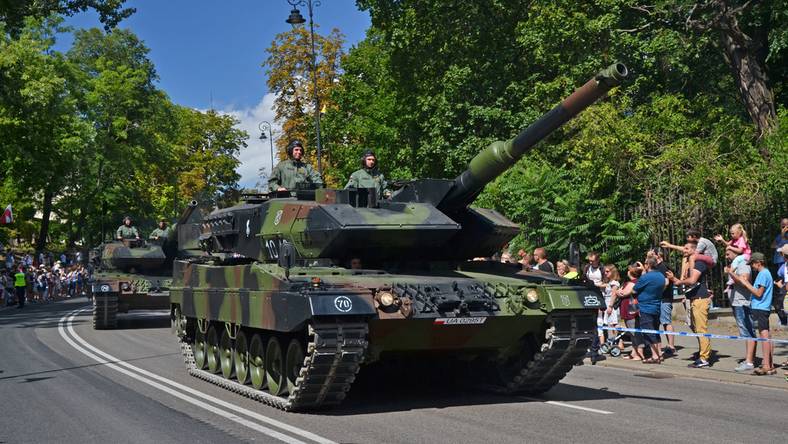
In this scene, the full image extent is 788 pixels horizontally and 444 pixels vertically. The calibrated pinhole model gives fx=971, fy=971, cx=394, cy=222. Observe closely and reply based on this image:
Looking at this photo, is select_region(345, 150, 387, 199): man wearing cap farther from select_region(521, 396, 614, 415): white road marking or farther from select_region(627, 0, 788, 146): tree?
select_region(627, 0, 788, 146): tree

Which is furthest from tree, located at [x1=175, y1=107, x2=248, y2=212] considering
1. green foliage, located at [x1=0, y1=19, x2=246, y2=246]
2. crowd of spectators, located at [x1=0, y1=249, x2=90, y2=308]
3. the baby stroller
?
the baby stroller

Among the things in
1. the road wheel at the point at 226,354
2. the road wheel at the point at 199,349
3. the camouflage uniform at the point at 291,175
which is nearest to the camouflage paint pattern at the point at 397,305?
the road wheel at the point at 226,354

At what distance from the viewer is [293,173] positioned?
1375 cm

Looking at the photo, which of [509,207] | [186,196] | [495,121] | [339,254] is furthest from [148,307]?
[186,196]

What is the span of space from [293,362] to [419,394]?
2023mm

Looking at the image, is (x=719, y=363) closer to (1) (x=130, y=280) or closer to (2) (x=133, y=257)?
(1) (x=130, y=280)

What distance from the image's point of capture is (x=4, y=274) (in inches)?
1650

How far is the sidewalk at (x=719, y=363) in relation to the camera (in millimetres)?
13105

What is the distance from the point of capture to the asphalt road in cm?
898

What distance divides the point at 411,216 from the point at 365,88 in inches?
1172

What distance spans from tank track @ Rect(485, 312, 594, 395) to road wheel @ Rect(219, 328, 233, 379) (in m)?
3.78

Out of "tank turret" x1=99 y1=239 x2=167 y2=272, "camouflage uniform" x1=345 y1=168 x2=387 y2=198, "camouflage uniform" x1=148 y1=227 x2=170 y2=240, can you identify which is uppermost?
"camouflage uniform" x1=345 y1=168 x2=387 y2=198

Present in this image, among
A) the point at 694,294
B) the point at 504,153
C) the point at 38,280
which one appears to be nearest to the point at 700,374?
the point at 694,294

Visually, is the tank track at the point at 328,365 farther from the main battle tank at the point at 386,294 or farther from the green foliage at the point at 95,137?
the green foliage at the point at 95,137
